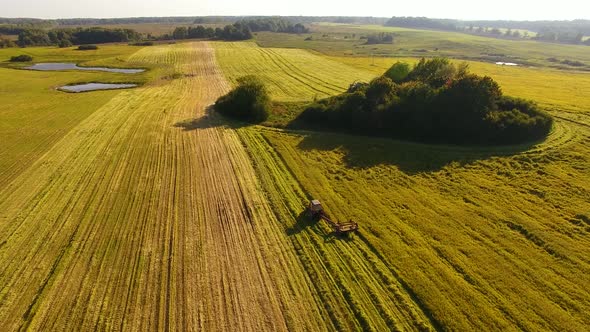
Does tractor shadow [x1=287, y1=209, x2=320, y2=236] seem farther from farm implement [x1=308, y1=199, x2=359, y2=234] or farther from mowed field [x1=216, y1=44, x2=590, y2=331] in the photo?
farm implement [x1=308, y1=199, x2=359, y2=234]

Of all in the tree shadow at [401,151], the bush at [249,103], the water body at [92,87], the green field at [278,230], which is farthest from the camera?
the water body at [92,87]

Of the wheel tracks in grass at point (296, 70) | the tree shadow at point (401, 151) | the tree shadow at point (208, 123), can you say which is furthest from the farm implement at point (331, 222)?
the wheel tracks in grass at point (296, 70)

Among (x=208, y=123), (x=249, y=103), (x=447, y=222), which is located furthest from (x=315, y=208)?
(x=208, y=123)

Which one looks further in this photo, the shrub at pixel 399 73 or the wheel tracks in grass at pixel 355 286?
the shrub at pixel 399 73

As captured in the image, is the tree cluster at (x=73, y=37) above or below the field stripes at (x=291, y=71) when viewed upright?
above

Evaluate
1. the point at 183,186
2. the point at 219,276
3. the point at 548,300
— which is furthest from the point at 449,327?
the point at 183,186

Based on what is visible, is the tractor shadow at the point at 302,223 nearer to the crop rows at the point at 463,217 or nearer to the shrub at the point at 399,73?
the crop rows at the point at 463,217

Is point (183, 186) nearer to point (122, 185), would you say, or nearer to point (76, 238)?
point (122, 185)
